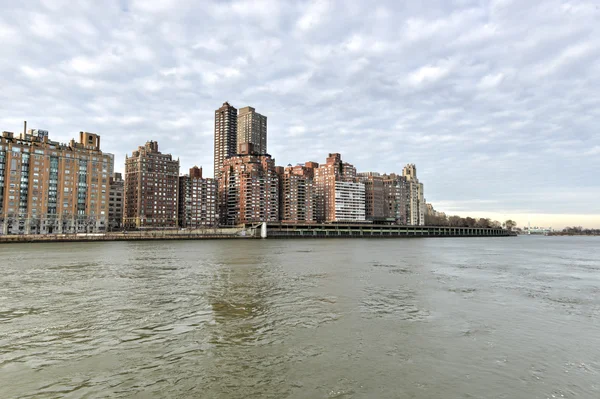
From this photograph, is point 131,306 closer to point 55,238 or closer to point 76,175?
point 55,238

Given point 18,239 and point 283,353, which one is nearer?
point 283,353

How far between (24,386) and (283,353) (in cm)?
791

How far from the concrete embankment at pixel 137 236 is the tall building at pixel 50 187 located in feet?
70.7

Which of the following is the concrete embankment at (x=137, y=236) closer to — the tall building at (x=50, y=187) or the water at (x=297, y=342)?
the tall building at (x=50, y=187)

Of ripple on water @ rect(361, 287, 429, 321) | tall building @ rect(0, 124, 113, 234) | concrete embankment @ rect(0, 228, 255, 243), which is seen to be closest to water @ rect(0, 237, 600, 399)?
ripple on water @ rect(361, 287, 429, 321)

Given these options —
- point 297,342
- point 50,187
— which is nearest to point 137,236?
point 50,187

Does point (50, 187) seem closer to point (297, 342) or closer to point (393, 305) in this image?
point (393, 305)

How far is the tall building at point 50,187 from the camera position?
150 meters

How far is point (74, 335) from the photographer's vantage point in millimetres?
16031

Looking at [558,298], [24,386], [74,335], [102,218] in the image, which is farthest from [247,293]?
[102,218]

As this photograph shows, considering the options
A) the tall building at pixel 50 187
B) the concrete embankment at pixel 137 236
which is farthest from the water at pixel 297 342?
the tall building at pixel 50 187

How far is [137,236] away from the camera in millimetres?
146250

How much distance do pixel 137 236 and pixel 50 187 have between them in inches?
1847

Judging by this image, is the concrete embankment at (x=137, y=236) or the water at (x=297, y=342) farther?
the concrete embankment at (x=137, y=236)
